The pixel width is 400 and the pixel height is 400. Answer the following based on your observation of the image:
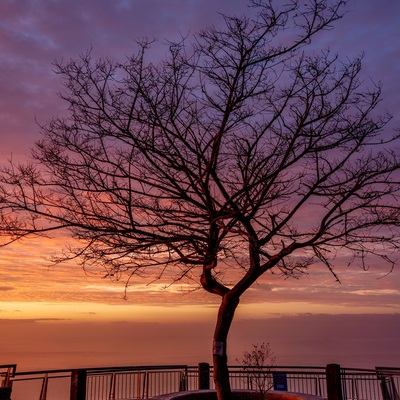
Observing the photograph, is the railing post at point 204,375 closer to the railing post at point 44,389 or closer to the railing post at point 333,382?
the railing post at point 333,382

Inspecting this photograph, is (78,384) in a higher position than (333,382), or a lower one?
higher

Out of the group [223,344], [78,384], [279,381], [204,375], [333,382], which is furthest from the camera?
[204,375]

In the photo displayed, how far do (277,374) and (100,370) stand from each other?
6100mm

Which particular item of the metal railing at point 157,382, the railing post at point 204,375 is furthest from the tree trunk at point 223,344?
the railing post at point 204,375

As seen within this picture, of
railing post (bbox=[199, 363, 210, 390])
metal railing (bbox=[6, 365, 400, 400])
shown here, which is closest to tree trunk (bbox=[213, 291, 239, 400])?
metal railing (bbox=[6, 365, 400, 400])

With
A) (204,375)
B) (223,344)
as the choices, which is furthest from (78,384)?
(223,344)

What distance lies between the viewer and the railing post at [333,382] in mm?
17750

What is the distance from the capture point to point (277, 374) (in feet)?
56.3

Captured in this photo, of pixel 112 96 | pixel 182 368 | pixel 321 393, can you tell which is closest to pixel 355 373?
pixel 321 393

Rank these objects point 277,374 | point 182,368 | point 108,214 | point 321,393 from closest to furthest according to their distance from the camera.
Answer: point 108,214
point 277,374
point 321,393
point 182,368

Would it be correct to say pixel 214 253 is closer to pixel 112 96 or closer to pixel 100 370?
pixel 112 96

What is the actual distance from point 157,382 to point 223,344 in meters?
7.60

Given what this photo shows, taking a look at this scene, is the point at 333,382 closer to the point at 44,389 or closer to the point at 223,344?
the point at 223,344

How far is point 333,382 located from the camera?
17969 millimetres
